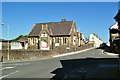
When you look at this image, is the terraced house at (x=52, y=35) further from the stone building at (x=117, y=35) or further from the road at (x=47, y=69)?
the road at (x=47, y=69)

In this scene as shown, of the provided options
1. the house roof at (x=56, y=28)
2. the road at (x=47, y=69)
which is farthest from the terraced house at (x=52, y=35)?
the road at (x=47, y=69)

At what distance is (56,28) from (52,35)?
305cm

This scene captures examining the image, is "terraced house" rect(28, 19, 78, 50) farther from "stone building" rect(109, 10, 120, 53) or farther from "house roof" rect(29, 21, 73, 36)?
"stone building" rect(109, 10, 120, 53)

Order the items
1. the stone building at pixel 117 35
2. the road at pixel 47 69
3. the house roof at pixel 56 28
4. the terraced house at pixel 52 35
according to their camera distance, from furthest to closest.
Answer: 1. the house roof at pixel 56 28
2. the terraced house at pixel 52 35
3. the stone building at pixel 117 35
4. the road at pixel 47 69

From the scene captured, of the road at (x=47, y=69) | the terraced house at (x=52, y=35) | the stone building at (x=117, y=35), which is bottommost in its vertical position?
the road at (x=47, y=69)

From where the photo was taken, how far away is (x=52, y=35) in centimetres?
7881

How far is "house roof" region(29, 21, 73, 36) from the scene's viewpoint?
260 feet

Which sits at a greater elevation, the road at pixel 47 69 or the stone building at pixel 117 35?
the stone building at pixel 117 35

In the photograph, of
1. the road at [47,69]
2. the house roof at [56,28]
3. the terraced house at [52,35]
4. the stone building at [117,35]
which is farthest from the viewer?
the house roof at [56,28]

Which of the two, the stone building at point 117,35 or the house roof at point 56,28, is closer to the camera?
the stone building at point 117,35

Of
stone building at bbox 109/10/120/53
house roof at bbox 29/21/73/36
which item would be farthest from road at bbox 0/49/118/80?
house roof at bbox 29/21/73/36

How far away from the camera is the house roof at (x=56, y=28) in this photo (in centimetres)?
7912

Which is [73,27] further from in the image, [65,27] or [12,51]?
[12,51]

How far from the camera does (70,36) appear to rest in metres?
78.1
